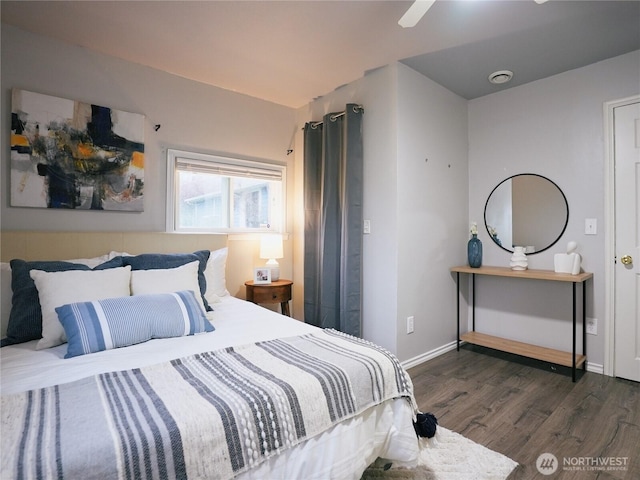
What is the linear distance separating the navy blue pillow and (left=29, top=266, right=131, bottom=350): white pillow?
0.26 m

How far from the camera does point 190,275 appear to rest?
2197 millimetres

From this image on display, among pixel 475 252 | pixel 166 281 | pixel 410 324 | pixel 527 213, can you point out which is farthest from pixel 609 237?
pixel 166 281

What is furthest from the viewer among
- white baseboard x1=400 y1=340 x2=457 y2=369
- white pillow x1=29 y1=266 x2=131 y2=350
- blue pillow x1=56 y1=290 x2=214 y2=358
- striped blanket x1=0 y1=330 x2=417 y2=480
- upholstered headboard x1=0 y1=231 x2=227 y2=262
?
white baseboard x1=400 y1=340 x2=457 y2=369

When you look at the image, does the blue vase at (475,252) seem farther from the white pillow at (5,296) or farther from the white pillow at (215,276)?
the white pillow at (5,296)

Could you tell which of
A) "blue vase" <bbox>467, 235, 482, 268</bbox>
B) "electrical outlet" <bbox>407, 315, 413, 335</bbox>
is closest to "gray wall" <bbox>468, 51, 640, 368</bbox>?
"blue vase" <bbox>467, 235, 482, 268</bbox>

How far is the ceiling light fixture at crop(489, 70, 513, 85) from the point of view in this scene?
9.56 feet

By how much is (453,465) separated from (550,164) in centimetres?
264

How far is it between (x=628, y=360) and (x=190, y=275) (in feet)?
10.9

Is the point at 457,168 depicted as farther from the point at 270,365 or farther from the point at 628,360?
the point at 270,365

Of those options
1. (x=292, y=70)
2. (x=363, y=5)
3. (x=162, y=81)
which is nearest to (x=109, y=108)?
(x=162, y=81)

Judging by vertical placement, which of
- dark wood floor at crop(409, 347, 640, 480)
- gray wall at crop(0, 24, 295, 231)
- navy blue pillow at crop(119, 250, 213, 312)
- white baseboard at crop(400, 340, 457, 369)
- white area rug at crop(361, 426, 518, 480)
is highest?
gray wall at crop(0, 24, 295, 231)

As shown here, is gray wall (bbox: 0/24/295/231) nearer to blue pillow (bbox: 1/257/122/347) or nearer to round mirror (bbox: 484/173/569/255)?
blue pillow (bbox: 1/257/122/347)

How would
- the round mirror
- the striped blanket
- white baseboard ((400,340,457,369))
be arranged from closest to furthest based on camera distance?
the striped blanket
white baseboard ((400,340,457,369))
the round mirror

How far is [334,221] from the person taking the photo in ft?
10.3
